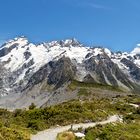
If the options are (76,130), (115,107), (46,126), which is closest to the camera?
(76,130)

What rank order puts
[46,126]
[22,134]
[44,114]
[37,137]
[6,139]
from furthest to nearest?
[44,114], [46,126], [37,137], [22,134], [6,139]

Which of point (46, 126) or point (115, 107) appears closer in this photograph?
point (46, 126)

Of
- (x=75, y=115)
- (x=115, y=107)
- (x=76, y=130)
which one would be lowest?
(x=76, y=130)

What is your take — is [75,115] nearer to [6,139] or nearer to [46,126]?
[46,126]

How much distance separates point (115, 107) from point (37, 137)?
3676 cm

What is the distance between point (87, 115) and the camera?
67.2 m

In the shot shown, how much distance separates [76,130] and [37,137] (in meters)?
5.62

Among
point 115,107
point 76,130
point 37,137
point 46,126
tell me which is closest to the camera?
point 37,137

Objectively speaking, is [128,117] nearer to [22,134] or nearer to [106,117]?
[106,117]

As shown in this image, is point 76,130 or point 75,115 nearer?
point 76,130

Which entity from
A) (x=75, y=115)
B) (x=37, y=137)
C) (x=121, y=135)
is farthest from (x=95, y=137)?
(x=75, y=115)

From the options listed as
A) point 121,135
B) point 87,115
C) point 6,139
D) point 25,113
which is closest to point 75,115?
point 87,115

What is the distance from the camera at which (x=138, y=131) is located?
Result: 184 feet

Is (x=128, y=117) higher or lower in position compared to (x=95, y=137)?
higher
